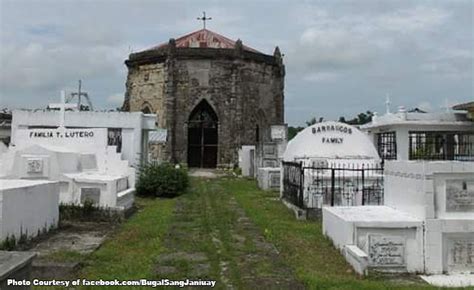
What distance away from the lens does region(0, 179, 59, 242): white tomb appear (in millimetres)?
8234

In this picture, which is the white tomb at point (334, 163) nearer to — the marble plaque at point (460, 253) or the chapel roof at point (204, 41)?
the marble plaque at point (460, 253)

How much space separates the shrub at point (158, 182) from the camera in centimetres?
1755

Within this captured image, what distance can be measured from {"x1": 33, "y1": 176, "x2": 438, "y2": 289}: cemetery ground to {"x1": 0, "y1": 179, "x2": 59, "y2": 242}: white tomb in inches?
36.7

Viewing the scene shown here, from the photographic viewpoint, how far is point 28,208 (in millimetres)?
9055

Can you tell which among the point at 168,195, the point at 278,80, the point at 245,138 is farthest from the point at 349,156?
the point at 278,80

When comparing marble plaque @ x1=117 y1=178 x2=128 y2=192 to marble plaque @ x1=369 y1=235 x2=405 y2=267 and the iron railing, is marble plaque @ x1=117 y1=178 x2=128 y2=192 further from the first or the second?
marble plaque @ x1=369 y1=235 x2=405 y2=267

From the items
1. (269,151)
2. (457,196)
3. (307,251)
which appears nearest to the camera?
(457,196)

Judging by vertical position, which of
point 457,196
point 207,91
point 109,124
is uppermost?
point 207,91

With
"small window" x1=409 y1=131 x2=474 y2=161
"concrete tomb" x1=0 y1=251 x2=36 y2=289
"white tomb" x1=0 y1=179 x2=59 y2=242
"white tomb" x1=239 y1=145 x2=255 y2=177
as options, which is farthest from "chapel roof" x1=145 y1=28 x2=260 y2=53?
"concrete tomb" x1=0 y1=251 x2=36 y2=289

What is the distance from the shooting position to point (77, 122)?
62.1ft

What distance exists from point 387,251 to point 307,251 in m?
1.47

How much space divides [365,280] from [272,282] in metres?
1.18

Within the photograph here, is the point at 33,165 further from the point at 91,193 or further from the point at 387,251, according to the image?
the point at 387,251

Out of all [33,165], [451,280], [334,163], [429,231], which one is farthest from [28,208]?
[334,163]
